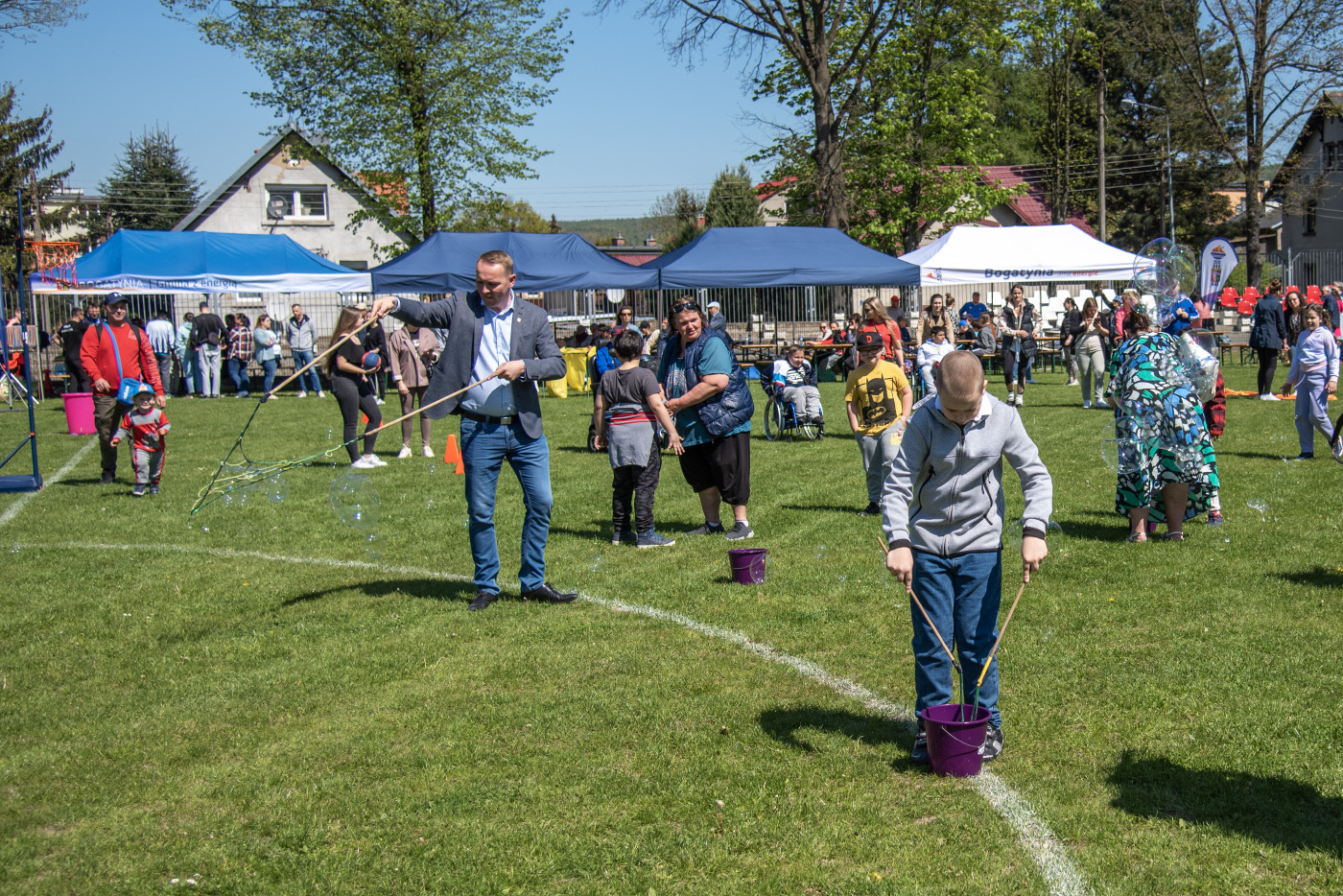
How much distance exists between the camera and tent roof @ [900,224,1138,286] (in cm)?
2681

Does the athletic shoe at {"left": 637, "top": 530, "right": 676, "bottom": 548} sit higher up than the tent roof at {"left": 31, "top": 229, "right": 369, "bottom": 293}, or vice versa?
the tent roof at {"left": 31, "top": 229, "right": 369, "bottom": 293}

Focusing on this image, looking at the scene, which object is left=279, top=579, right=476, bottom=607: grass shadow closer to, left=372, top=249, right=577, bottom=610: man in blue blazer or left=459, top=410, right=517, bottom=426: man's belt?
left=372, top=249, right=577, bottom=610: man in blue blazer

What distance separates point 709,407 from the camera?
29.1 feet

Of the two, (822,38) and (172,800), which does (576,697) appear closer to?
(172,800)

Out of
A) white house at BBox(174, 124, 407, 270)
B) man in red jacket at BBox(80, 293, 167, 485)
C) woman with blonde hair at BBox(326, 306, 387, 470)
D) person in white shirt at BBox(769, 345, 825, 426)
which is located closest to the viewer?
man in red jacket at BBox(80, 293, 167, 485)

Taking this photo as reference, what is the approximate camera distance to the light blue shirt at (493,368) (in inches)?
263

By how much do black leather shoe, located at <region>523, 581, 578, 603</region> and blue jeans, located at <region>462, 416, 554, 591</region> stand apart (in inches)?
1.4

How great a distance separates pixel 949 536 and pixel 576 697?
2.02 metres

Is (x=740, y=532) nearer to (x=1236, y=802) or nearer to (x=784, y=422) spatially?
(x=1236, y=802)

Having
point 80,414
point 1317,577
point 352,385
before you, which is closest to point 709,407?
point 1317,577

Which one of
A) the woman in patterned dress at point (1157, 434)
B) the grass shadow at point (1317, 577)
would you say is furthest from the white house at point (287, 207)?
the grass shadow at point (1317, 577)

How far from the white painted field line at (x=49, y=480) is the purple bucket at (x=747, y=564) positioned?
721 centimetres

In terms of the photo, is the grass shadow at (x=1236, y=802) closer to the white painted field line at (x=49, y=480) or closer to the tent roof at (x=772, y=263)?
the white painted field line at (x=49, y=480)

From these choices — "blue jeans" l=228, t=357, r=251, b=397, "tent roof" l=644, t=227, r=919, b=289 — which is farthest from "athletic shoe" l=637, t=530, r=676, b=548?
"blue jeans" l=228, t=357, r=251, b=397
